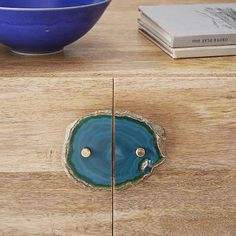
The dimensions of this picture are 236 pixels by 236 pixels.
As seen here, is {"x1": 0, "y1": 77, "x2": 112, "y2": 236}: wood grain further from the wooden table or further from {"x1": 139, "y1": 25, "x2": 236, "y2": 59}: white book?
{"x1": 139, "y1": 25, "x2": 236, "y2": 59}: white book

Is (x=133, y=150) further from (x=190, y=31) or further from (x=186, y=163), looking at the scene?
(x=190, y=31)

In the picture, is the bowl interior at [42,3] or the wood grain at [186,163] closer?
the wood grain at [186,163]

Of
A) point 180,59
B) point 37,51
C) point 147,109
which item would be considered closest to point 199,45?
point 180,59

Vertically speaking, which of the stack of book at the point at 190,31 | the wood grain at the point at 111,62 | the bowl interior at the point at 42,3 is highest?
the bowl interior at the point at 42,3

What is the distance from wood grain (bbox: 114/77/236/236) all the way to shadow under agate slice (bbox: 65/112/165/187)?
0.06 ft

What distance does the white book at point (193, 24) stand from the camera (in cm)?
92

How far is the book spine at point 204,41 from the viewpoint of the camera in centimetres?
91

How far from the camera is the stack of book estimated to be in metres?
0.92

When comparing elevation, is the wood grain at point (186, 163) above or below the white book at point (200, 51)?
below

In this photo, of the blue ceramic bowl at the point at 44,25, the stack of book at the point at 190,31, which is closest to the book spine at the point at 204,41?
the stack of book at the point at 190,31

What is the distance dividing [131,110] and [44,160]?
A: 161 mm

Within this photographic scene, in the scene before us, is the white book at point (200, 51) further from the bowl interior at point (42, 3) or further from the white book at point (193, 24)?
the bowl interior at point (42, 3)

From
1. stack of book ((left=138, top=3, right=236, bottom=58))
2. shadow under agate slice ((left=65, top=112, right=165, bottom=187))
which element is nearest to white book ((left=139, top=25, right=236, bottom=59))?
stack of book ((left=138, top=3, right=236, bottom=58))

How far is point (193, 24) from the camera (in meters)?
0.98
